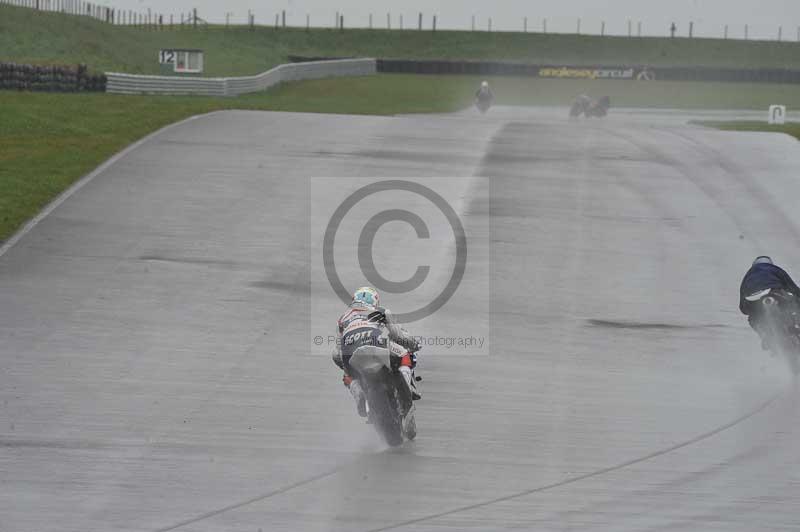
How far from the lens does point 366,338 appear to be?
1190 cm

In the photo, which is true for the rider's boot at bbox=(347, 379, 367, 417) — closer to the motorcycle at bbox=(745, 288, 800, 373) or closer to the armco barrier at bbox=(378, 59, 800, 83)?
the motorcycle at bbox=(745, 288, 800, 373)

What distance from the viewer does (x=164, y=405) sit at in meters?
13.5

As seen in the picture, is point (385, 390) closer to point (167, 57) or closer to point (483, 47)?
point (167, 57)

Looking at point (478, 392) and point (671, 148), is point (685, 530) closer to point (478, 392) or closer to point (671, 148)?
point (478, 392)

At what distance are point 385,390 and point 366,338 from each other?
0.49 m

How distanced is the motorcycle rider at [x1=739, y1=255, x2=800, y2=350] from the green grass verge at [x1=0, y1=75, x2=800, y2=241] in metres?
13.1

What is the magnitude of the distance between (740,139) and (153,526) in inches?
1245

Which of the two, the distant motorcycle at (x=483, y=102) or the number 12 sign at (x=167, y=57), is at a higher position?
the number 12 sign at (x=167, y=57)

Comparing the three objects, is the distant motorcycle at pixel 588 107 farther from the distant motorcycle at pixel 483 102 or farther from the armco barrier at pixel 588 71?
the armco barrier at pixel 588 71

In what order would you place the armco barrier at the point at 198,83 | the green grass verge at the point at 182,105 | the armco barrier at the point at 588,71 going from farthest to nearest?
1. the armco barrier at the point at 588,71
2. the armco barrier at the point at 198,83
3. the green grass verge at the point at 182,105

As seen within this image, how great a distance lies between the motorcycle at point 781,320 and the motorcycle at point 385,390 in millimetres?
5192

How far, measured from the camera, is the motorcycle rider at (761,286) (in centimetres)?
1534

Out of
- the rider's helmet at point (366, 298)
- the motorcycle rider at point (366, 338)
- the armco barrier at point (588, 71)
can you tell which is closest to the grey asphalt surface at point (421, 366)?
the motorcycle rider at point (366, 338)

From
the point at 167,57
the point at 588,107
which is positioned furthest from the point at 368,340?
the point at 167,57
